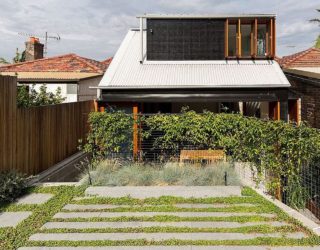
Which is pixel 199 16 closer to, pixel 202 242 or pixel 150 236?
pixel 150 236

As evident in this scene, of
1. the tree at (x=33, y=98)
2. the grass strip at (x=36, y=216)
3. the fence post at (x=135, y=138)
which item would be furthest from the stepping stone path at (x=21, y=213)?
the tree at (x=33, y=98)

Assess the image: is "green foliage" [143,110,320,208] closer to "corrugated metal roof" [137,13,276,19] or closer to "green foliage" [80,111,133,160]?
"green foliage" [80,111,133,160]

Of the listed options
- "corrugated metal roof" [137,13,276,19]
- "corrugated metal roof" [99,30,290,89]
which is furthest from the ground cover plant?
"corrugated metal roof" [137,13,276,19]

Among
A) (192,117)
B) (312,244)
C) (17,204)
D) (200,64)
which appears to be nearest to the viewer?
(312,244)

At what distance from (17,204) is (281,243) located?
17.8 ft

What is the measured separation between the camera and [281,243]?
521 cm

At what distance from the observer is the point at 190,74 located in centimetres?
1347

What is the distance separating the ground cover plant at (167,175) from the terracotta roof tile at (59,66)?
47.8 feet

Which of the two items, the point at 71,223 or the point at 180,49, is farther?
the point at 180,49

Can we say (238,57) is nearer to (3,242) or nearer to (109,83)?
(109,83)

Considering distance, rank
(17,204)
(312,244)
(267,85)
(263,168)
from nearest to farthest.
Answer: (312,244)
(17,204)
(263,168)
(267,85)

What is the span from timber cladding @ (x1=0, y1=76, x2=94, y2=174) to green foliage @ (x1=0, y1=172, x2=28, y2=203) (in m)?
0.42

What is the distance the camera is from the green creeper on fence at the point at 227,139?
23.9 feet

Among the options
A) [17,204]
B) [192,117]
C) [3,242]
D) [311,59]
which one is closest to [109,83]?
[192,117]
